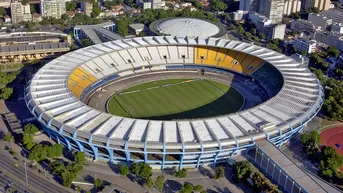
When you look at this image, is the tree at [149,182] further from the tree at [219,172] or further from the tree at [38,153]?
the tree at [38,153]

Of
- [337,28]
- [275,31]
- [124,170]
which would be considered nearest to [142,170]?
[124,170]

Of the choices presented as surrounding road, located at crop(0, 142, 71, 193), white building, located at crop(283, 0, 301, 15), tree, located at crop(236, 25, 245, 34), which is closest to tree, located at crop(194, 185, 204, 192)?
surrounding road, located at crop(0, 142, 71, 193)

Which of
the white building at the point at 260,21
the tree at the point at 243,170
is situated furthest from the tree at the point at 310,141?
the white building at the point at 260,21

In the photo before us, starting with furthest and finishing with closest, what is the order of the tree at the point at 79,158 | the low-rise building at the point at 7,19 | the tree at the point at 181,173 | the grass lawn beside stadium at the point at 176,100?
the low-rise building at the point at 7,19 → the grass lawn beside stadium at the point at 176,100 → the tree at the point at 79,158 → the tree at the point at 181,173

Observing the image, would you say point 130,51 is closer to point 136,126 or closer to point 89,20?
point 136,126

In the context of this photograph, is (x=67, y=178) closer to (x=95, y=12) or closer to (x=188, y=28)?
(x=188, y=28)
